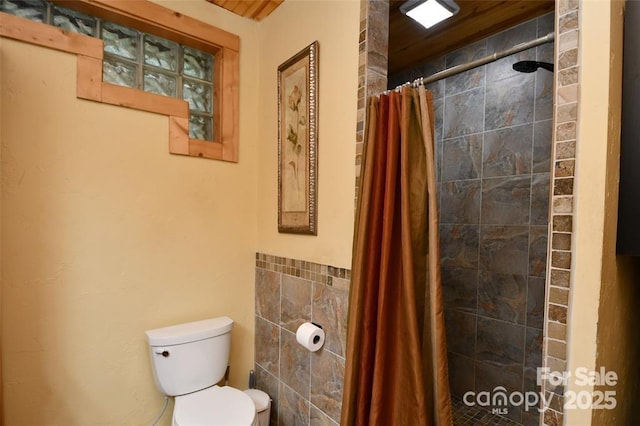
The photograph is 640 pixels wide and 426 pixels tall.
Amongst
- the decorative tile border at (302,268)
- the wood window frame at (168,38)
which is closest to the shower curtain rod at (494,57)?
the decorative tile border at (302,268)

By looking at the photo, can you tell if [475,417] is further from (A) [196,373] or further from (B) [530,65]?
(B) [530,65]

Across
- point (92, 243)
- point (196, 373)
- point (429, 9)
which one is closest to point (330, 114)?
point (429, 9)

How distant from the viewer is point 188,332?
1.65 meters

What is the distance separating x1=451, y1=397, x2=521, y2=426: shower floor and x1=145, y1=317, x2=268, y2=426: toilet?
139 cm

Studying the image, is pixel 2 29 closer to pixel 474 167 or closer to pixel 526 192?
pixel 474 167

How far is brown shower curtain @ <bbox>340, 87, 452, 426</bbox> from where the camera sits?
1058 millimetres

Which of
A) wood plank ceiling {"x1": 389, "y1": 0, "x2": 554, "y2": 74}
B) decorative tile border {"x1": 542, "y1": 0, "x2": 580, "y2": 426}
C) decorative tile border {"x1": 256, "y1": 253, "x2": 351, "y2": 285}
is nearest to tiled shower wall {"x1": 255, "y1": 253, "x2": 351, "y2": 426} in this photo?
decorative tile border {"x1": 256, "y1": 253, "x2": 351, "y2": 285}

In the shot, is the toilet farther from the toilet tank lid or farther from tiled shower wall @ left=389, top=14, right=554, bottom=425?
tiled shower wall @ left=389, top=14, right=554, bottom=425

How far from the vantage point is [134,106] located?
164cm

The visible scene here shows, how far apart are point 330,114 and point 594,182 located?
41.4 inches

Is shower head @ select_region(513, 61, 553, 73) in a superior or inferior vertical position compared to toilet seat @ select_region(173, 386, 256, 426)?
superior

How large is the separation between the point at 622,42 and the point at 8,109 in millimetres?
2197

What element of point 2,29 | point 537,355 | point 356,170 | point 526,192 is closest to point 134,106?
point 2,29

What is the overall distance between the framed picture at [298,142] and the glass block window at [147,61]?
51 cm
